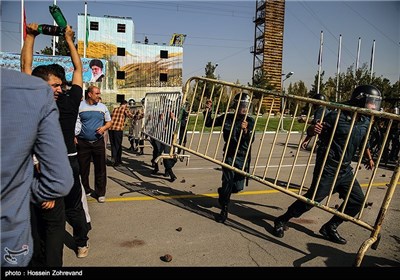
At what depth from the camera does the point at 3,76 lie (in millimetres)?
1425

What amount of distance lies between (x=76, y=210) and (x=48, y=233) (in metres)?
0.82

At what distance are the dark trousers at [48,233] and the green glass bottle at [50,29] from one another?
1.56m

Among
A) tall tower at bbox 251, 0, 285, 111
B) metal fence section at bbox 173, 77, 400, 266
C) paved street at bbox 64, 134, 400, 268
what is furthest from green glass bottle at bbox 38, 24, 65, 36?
tall tower at bbox 251, 0, 285, 111

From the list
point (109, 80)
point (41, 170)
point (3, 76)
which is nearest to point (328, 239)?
point (41, 170)

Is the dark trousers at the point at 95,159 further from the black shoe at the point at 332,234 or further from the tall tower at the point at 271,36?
the tall tower at the point at 271,36

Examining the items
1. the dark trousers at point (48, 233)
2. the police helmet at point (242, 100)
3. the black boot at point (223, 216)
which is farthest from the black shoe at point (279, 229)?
the dark trousers at point (48, 233)

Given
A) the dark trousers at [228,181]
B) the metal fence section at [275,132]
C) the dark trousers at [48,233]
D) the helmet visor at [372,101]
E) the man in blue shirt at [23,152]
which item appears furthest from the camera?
the dark trousers at [228,181]

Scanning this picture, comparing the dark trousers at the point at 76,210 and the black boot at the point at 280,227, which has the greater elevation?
the dark trousers at the point at 76,210

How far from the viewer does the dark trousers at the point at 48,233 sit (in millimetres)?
2551

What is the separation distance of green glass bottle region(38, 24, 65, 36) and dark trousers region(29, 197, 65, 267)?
156 centimetres

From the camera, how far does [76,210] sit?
3.40 meters

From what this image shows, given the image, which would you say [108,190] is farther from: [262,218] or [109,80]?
[109,80]

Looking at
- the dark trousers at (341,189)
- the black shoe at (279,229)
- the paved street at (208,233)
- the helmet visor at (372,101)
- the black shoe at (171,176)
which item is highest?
the helmet visor at (372,101)

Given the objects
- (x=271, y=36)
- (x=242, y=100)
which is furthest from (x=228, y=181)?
(x=271, y=36)
